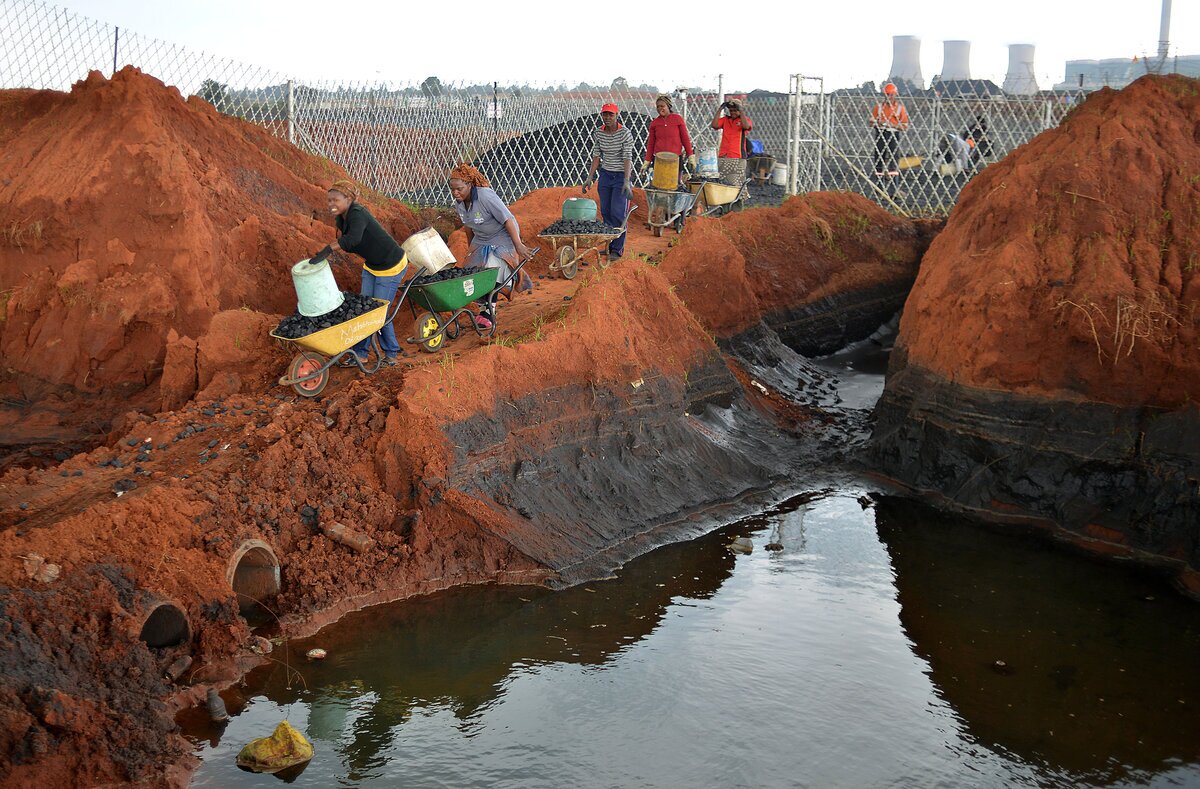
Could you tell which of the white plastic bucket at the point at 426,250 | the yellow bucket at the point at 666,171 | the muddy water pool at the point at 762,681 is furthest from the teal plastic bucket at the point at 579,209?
the muddy water pool at the point at 762,681

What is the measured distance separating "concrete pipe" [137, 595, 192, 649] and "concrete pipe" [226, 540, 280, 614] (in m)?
0.63

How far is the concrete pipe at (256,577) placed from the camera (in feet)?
20.4

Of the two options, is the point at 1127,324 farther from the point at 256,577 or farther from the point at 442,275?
the point at 256,577

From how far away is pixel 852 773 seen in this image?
4910mm

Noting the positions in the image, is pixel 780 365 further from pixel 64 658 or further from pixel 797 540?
pixel 64 658

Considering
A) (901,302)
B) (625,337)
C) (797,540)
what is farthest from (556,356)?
(901,302)

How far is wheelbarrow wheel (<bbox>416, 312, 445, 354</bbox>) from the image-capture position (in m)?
8.29

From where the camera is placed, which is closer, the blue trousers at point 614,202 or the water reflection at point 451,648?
the water reflection at point 451,648

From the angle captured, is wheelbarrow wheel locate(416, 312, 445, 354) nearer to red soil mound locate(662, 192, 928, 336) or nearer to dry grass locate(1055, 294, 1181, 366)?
red soil mound locate(662, 192, 928, 336)

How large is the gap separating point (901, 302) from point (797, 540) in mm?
7376

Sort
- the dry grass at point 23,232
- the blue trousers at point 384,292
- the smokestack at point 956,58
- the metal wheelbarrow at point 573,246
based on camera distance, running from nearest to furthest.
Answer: the blue trousers at point 384,292 → the dry grass at point 23,232 → the metal wheelbarrow at point 573,246 → the smokestack at point 956,58

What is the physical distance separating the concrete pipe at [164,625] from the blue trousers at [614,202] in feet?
23.2

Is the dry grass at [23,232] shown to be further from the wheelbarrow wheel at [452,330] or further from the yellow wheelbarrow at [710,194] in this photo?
the yellow wheelbarrow at [710,194]

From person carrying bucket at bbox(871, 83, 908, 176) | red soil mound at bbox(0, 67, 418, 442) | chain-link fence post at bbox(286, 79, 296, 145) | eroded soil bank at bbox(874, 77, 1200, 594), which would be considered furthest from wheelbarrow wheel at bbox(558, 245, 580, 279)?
person carrying bucket at bbox(871, 83, 908, 176)
